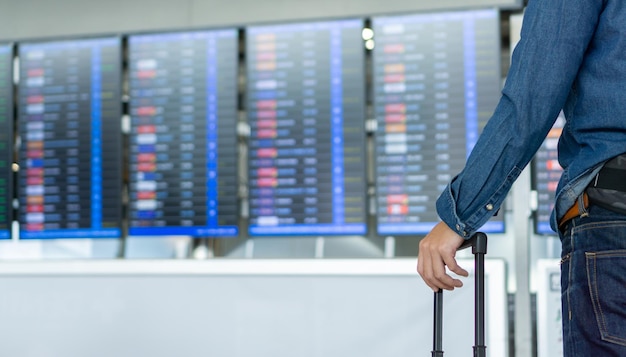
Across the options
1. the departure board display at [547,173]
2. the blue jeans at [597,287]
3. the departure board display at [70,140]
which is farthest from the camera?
the departure board display at [70,140]

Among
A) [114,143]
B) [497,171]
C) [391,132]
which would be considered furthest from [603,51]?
[114,143]

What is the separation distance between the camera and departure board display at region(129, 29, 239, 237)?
8.96 ft

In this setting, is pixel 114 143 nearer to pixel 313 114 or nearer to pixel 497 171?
pixel 313 114

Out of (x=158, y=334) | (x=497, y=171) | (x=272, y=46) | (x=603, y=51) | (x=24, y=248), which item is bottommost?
(x=158, y=334)

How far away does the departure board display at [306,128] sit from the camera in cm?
265

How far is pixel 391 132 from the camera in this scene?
263 cm

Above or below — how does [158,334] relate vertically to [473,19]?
below

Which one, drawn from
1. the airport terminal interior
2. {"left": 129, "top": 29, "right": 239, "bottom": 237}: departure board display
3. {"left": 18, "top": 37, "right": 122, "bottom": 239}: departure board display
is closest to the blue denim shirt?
the airport terminal interior

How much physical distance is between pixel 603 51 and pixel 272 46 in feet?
5.70

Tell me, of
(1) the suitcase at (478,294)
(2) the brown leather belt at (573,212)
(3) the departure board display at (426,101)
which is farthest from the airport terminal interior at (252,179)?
(2) the brown leather belt at (573,212)

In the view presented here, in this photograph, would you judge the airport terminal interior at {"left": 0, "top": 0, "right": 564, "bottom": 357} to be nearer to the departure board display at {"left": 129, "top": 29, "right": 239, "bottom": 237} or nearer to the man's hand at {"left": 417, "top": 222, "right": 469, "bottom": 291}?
the departure board display at {"left": 129, "top": 29, "right": 239, "bottom": 237}

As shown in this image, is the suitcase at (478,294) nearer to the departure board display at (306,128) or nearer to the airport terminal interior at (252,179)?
the airport terminal interior at (252,179)

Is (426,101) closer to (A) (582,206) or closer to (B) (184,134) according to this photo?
(B) (184,134)

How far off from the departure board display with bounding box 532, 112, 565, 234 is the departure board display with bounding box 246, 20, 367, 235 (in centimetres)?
52
